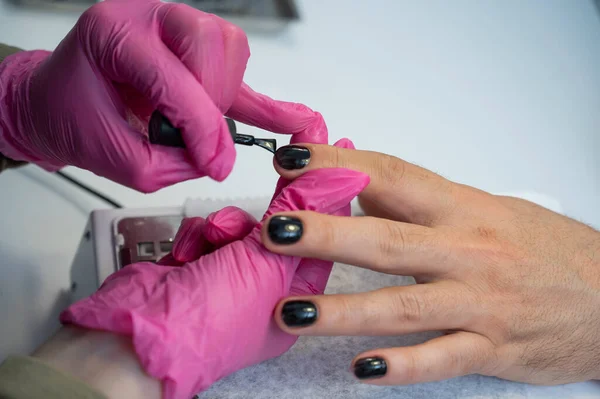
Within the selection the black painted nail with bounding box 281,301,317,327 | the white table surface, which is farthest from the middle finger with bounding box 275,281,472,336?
the white table surface

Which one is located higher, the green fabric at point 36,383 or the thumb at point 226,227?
the thumb at point 226,227

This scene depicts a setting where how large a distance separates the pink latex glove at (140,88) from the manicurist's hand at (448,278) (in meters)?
0.14

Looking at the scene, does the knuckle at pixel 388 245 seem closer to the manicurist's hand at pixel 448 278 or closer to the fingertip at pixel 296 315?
the manicurist's hand at pixel 448 278

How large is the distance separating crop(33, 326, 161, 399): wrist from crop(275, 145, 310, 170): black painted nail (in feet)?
0.99

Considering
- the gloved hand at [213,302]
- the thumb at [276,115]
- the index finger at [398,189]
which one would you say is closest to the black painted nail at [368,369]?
the gloved hand at [213,302]

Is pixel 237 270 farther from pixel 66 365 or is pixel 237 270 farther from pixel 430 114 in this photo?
pixel 430 114

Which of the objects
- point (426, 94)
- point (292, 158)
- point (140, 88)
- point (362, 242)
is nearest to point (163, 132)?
point (140, 88)

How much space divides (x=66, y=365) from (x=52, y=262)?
0.49 m

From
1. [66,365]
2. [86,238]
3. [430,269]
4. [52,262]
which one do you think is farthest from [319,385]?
[52,262]

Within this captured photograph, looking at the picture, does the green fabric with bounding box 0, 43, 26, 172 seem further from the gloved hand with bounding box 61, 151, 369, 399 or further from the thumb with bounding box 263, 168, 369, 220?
the thumb with bounding box 263, 168, 369, 220

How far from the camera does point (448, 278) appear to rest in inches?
26.9

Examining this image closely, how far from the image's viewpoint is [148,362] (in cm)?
52

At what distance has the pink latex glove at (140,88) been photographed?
0.56 meters

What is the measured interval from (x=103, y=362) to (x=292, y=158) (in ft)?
1.14
